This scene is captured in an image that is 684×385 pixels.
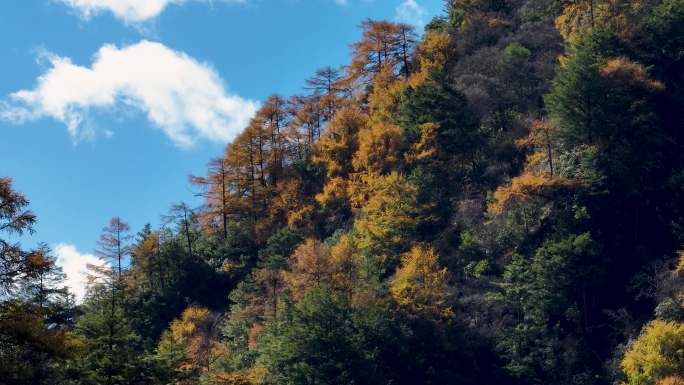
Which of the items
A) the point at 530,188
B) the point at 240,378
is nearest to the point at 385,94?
the point at 530,188

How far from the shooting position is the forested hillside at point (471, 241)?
45.4 m

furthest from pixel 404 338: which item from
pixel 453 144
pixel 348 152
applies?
pixel 348 152

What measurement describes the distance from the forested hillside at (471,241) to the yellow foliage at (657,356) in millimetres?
107

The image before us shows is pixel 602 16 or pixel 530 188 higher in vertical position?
pixel 602 16

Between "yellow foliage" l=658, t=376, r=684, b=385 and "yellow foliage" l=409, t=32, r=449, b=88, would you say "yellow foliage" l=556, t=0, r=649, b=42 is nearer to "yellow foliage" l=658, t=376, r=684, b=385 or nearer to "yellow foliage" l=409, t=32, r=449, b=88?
"yellow foliage" l=409, t=32, r=449, b=88

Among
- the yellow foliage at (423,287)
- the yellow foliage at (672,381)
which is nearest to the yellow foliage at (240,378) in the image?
the yellow foliage at (423,287)

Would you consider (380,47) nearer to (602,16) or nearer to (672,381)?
(602,16)

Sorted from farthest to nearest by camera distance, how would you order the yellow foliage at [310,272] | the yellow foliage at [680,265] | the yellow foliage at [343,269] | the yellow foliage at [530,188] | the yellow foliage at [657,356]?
1. the yellow foliage at [310,272]
2. the yellow foliage at [343,269]
3. the yellow foliage at [530,188]
4. the yellow foliage at [680,265]
5. the yellow foliage at [657,356]

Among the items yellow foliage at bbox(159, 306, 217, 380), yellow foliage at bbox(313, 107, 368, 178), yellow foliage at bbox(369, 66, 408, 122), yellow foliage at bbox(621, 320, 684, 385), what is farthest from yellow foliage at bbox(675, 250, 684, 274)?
yellow foliage at bbox(159, 306, 217, 380)

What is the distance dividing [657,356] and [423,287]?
49.6 feet

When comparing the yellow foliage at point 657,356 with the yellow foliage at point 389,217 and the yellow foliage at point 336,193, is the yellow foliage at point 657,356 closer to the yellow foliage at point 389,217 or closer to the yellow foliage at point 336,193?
the yellow foliage at point 389,217

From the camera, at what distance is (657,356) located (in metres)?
38.2

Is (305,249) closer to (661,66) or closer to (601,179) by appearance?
(601,179)

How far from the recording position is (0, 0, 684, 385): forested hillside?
Answer: 45.4m
